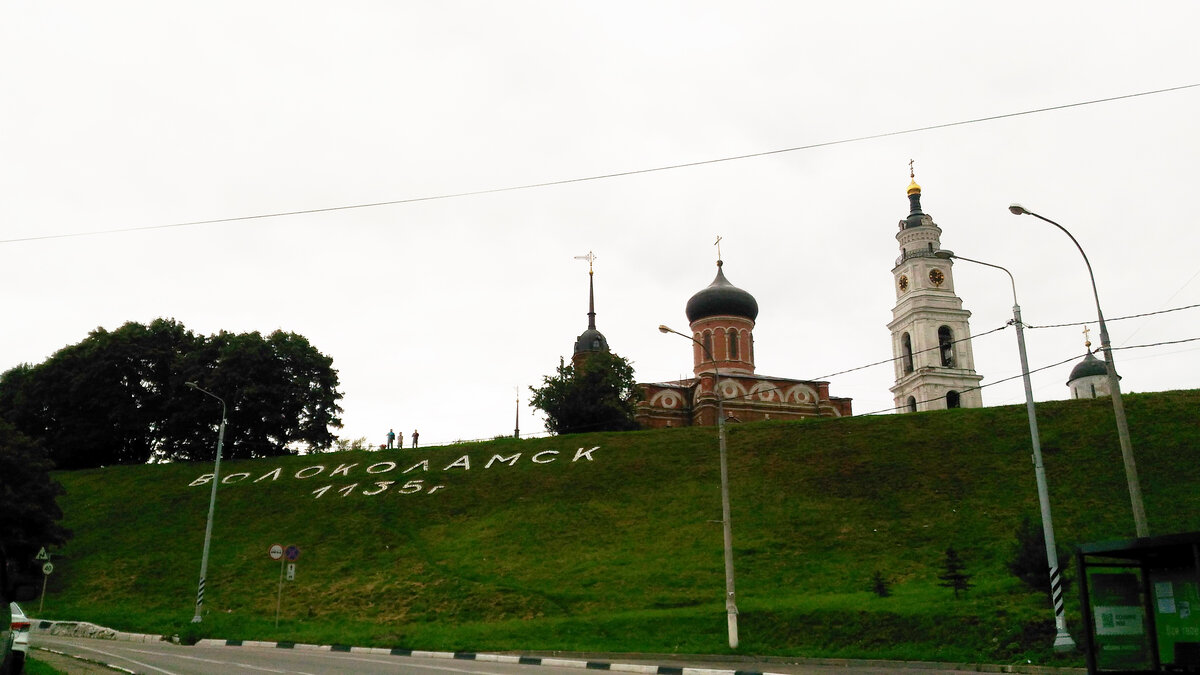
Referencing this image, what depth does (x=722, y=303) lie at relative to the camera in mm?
75188

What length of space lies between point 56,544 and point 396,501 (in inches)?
575

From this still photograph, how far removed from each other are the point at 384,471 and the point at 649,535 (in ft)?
66.5

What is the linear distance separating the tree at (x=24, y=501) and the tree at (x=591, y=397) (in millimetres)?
32552

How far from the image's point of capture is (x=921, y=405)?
238 feet

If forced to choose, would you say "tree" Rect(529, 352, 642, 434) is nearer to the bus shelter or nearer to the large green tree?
the large green tree

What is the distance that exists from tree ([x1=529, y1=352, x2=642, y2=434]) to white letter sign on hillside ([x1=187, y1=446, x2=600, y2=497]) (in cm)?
1193

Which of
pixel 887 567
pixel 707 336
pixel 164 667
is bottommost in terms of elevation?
pixel 164 667

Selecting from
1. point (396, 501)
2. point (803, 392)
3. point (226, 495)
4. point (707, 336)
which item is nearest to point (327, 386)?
point (226, 495)

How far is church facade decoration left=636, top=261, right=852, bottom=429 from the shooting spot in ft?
237

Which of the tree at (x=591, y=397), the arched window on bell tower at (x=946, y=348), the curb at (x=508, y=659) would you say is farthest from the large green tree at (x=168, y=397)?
the arched window on bell tower at (x=946, y=348)

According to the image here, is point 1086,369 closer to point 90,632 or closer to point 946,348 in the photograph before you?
point 946,348

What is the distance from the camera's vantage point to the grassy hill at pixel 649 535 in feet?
77.9

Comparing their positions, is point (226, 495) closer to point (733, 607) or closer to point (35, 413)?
point (35, 413)

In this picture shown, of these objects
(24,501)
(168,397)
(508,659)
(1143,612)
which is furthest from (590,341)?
(1143,612)
